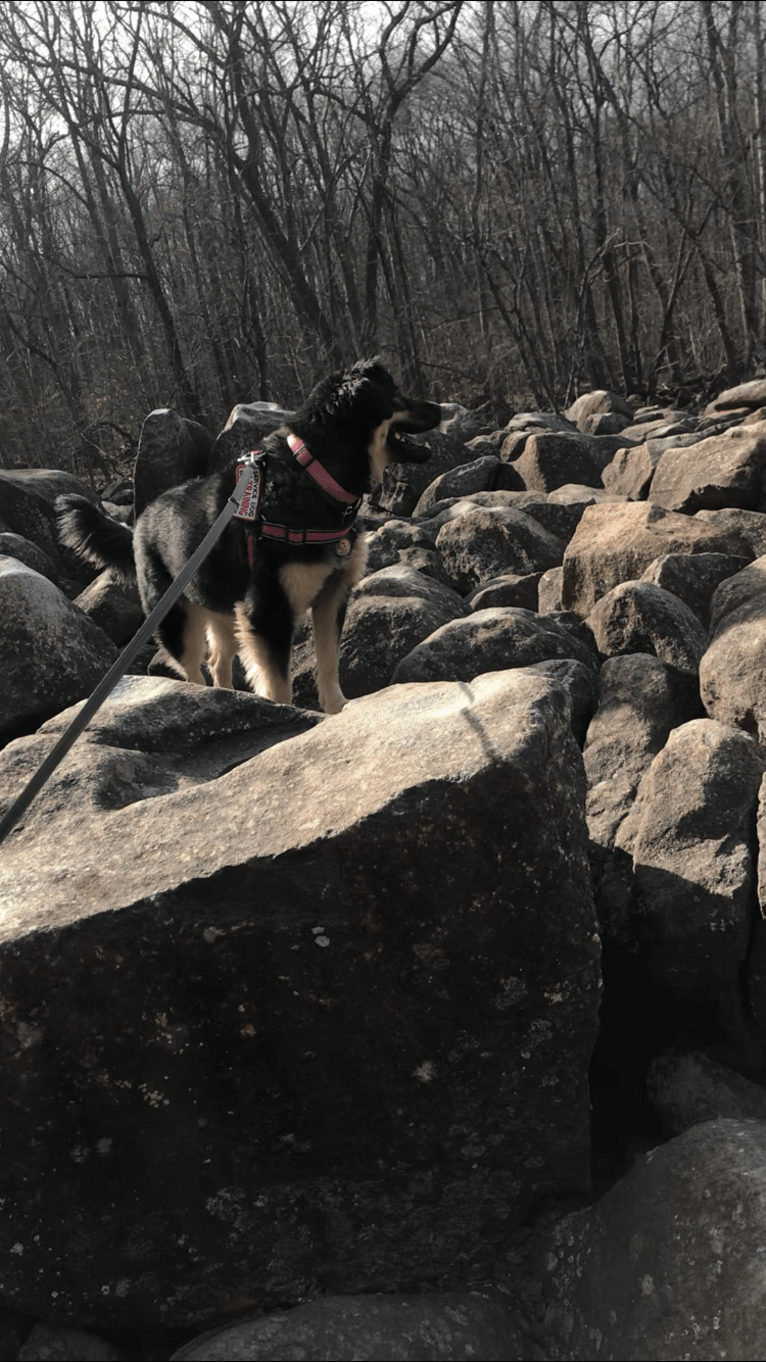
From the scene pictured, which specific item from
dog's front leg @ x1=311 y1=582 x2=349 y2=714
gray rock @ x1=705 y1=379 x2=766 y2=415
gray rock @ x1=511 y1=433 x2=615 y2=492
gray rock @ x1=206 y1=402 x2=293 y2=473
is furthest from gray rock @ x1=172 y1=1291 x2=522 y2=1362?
gray rock @ x1=705 y1=379 x2=766 y2=415

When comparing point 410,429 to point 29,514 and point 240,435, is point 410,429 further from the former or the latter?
point 29,514

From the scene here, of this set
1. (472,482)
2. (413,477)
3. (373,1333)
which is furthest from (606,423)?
(373,1333)

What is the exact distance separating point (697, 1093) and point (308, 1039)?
1.11 m

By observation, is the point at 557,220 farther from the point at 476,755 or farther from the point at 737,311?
the point at 476,755

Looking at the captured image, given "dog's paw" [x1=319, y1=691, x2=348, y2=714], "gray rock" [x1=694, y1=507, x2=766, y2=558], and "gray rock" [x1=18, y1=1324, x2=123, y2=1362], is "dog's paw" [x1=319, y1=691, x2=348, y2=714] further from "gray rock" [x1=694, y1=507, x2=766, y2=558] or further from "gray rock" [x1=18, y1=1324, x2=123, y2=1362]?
"gray rock" [x1=18, y1=1324, x2=123, y2=1362]

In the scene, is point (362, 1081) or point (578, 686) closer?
point (362, 1081)

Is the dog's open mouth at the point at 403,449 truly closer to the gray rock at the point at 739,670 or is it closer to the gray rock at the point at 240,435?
the gray rock at the point at 739,670

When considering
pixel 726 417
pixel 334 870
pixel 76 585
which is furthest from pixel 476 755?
pixel 726 417

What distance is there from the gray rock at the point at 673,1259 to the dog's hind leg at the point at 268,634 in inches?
111

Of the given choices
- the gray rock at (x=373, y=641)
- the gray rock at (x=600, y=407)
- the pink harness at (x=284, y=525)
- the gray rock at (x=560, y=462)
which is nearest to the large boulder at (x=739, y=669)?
the gray rock at (x=373, y=641)

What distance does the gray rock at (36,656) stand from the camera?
4.14 meters

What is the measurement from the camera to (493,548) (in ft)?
23.1

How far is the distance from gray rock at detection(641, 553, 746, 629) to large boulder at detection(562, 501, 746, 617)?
29 cm

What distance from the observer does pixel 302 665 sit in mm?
5426
